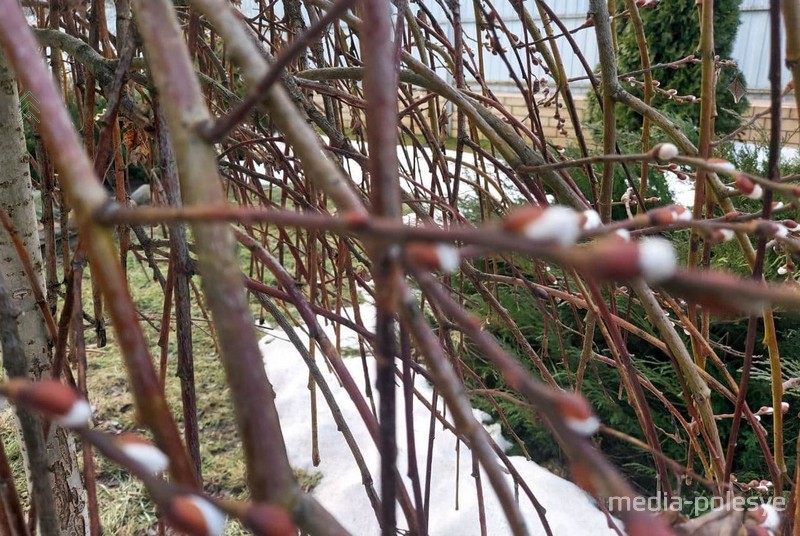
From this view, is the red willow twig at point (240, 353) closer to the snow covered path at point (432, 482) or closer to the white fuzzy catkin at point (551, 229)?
the white fuzzy catkin at point (551, 229)

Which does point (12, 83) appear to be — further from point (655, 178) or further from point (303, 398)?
point (655, 178)

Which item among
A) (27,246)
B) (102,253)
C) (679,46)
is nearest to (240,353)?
(102,253)

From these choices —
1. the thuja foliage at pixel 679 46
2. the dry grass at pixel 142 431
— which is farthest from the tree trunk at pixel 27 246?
the thuja foliage at pixel 679 46

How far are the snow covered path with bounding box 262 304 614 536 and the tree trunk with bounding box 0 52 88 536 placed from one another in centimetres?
66

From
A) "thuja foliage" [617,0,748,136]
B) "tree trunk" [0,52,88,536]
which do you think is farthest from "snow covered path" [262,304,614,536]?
"thuja foliage" [617,0,748,136]

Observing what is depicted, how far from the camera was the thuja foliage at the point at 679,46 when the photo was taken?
3371mm

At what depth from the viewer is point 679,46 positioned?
346 cm

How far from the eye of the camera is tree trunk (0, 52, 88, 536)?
2.51 ft

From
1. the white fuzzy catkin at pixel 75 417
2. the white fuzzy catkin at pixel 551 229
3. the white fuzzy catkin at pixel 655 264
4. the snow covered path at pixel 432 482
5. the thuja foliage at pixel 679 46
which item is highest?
the thuja foliage at pixel 679 46

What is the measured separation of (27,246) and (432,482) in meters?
1.10

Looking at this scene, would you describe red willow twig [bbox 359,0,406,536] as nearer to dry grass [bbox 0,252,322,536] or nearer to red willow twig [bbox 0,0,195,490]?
red willow twig [bbox 0,0,195,490]

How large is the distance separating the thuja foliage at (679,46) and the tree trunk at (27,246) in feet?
10.00

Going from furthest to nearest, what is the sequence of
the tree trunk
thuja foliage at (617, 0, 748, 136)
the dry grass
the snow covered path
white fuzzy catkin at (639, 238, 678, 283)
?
1. thuja foliage at (617, 0, 748, 136)
2. the dry grass
3. the snow covered path
4. the tree trunk
5. white fuzzy catkin at (639, 238, 678, 283)

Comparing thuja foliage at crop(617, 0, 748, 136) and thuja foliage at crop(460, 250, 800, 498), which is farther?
thuja foliage at crop(617, 0, 748, 136)
